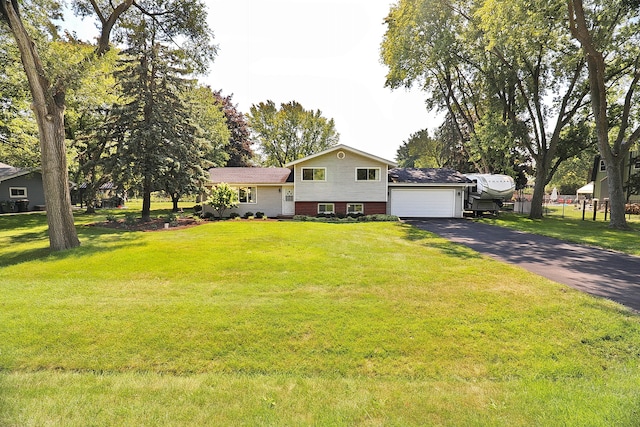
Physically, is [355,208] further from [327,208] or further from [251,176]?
[251,176]

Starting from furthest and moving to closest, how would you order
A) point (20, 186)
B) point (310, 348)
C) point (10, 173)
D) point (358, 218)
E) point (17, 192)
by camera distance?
1. point (20, 186)
2. point (17, 192)
3. point (10, 173)
4. point (358, 218)
5. point (310, 348)

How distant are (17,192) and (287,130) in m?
27.6

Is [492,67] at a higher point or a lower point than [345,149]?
higher

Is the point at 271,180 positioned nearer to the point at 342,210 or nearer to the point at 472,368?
the point at 342,210

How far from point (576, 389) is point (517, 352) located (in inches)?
31.2

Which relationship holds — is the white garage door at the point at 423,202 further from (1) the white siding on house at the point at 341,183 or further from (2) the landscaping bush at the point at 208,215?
(2) the landscaping bush at the point at 208,215

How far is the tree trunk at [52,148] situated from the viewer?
9.84m

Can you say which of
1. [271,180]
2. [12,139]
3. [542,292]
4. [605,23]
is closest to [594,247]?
[542,292]

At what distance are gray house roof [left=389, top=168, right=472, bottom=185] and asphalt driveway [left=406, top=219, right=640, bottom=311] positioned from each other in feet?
31.4

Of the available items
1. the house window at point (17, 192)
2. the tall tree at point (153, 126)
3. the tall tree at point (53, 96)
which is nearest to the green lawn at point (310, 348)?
the tall tree at point (53, 96)

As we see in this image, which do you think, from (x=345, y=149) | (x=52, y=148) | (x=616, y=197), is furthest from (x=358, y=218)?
(x=52, y=148)

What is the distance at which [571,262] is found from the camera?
920 centimetres

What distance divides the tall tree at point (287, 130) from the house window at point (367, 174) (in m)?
19.3

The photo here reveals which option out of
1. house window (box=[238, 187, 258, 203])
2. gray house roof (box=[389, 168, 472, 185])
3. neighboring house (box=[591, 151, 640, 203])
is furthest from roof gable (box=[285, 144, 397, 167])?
neighboring house (box=[591, 151, 640, 203])
